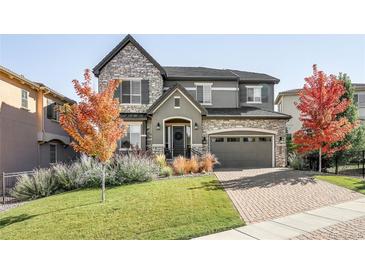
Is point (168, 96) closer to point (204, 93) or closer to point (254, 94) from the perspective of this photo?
point (204, 93)

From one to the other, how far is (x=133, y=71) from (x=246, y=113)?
880 centimetres

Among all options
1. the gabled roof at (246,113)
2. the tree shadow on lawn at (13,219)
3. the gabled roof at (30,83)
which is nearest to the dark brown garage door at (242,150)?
the gabled roof at (246,113)

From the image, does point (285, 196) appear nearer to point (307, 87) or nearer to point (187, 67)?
point (307, 87)

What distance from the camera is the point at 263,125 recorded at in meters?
17.7

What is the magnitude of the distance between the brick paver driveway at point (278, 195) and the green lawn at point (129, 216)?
22.2 inches

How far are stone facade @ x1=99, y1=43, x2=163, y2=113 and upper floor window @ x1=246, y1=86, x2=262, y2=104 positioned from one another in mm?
7556

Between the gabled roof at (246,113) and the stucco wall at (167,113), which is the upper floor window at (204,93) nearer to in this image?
the gabled roof at (246,113)

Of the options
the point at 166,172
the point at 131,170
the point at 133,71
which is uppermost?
the point at 133,71

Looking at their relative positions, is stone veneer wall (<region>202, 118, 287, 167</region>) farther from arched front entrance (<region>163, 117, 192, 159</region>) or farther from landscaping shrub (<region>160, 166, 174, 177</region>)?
landscaping shrub (<region>160, 166, 174, 177</region>)

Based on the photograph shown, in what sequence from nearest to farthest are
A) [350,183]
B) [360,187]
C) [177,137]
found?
[360,187] → [350,183] → [177,137]

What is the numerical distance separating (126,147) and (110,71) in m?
5.63

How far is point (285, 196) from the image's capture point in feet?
30.0

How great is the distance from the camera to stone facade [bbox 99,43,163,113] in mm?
17531

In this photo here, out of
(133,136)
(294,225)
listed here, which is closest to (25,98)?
(133,136)
